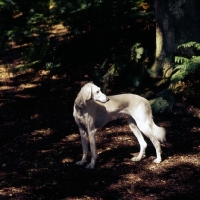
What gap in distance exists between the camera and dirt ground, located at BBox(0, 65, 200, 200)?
6348 millimetres

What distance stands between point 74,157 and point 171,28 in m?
4.55

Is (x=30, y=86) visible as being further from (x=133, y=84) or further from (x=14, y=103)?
(x=133, y=84)

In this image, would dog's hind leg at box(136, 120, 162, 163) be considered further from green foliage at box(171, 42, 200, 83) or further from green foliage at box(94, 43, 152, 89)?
green foliage at box(94, 43, 152, 89)

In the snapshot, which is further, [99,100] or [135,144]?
[135,144]

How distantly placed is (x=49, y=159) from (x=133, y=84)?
3.68 m

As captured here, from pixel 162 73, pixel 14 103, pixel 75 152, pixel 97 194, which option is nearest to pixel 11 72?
pixel 14 103

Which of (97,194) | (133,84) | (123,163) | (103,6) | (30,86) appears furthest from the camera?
(103,6)

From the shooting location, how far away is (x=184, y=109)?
9500mm

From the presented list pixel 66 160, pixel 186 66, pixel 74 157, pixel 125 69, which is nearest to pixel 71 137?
pixel 74 157

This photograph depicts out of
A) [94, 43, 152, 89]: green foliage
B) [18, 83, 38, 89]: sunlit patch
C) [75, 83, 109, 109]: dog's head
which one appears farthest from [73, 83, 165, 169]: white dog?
[18, 83, 38, 89]: sunlit patch

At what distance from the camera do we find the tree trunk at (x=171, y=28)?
10156 millimetres

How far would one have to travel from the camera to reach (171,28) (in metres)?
10.4

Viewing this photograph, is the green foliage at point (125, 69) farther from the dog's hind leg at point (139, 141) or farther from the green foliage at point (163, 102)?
the dog's hind leg at point (139, 141)

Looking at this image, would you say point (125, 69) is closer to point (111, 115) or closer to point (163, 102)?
point (163, 102)
